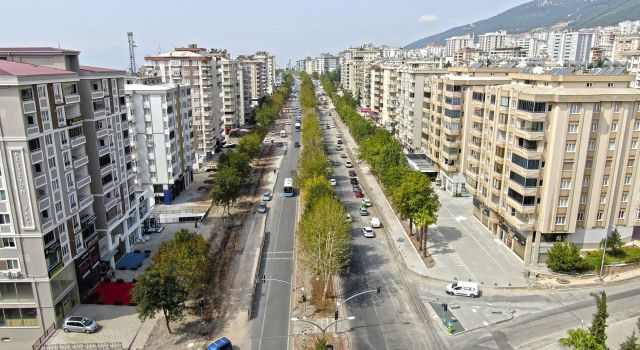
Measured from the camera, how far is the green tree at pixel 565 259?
5103 centimetres

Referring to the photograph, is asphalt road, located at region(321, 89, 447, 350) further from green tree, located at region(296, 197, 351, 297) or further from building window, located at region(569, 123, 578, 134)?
building window, located at region(569, 123, 578, 134)

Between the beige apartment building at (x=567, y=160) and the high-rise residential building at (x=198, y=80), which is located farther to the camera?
the high-rise residential building at (x=198, y=80)

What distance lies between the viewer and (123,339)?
140ft

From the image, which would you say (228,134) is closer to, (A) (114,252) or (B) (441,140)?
(B) (441,140)

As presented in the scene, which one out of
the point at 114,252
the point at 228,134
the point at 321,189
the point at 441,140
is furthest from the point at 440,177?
the point at 228,134

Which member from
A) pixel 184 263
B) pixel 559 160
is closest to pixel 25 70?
pixel 184 263

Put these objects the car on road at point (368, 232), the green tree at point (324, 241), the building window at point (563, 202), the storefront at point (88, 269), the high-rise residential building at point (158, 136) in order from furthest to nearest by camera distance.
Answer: the high-rise residential building at point (158, 136) → the car on road at point (368, 232) → the building window at point (563, 202) → the green tree at point (324, 241) → the storefront at point (88, 269)

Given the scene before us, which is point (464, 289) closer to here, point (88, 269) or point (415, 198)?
point (415, 198)

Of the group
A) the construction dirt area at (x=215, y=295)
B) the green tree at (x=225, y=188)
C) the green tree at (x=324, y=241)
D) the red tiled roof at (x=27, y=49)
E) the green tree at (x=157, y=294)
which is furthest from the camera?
the green tree at (x=225, y=188)

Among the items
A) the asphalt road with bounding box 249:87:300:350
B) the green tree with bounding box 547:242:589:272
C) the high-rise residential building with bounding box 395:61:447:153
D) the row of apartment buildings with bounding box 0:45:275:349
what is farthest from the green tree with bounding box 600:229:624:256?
the row of apartment buildings with bounding box 0:45:275:349

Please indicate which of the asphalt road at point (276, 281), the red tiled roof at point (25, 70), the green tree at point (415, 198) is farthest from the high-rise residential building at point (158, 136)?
the green tree at point (415, 198)

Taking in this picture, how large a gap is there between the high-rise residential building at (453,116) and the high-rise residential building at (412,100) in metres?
9.32

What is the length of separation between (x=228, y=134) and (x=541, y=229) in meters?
109

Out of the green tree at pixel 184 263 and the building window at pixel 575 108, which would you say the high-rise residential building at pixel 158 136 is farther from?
the building window at pixel 575 108
